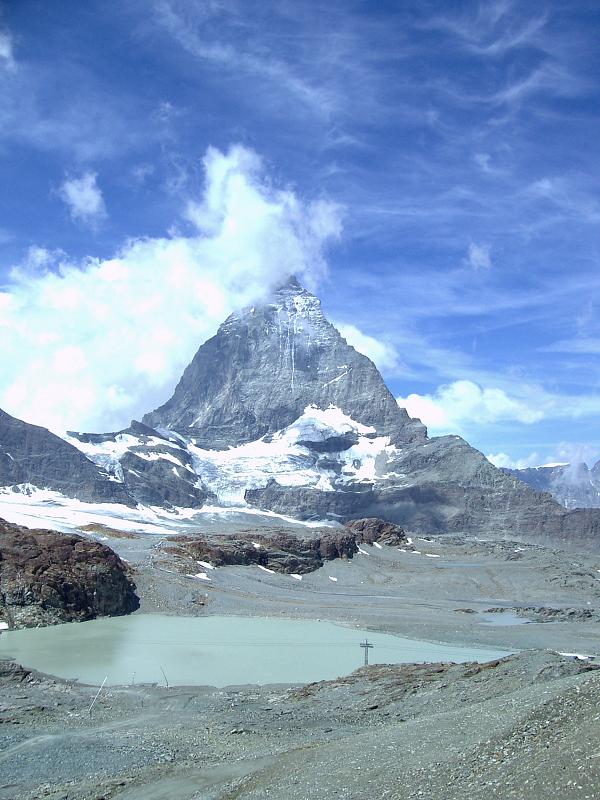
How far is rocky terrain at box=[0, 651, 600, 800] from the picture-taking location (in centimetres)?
1481

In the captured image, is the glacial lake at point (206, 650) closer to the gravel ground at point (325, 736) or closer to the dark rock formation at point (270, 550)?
the gravel ground at point (325, 736)

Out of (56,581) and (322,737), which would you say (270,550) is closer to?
(56,581)

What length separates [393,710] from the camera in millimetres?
27516

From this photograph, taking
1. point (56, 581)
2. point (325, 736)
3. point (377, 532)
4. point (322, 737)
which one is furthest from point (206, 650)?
point (377, 532)

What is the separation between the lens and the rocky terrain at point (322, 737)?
14812 mm

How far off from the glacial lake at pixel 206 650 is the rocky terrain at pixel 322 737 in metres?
7.05

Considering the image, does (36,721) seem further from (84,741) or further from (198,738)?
(198,738)

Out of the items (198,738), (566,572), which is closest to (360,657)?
(198,738)

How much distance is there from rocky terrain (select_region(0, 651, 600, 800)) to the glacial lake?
23.1 ft

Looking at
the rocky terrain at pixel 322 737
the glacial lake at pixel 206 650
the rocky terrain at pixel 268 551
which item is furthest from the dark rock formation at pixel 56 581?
the rocky terrain at pixel 322 737

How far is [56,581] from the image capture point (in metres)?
67.2

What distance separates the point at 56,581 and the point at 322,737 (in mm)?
48573

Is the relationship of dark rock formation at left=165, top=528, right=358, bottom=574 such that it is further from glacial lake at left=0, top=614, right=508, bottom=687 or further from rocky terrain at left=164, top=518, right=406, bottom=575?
glacial lake at left=0, top=614, right=508, bottom=687

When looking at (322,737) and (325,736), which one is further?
(325,736)
